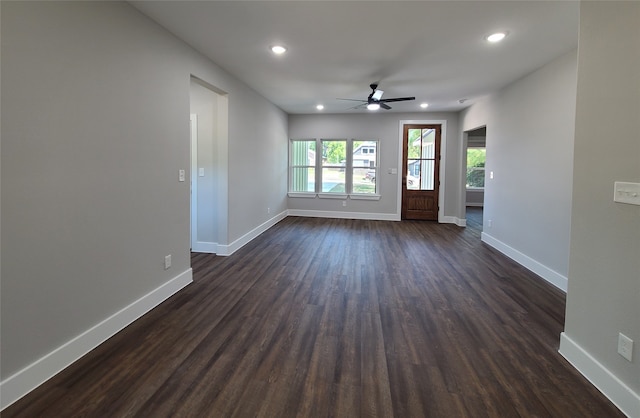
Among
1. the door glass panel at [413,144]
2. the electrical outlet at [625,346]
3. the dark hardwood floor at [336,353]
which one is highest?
the door glass panel at [413,144]

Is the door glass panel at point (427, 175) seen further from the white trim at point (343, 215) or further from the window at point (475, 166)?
the window at point (475, 166)

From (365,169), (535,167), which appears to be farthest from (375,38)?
(365,169)

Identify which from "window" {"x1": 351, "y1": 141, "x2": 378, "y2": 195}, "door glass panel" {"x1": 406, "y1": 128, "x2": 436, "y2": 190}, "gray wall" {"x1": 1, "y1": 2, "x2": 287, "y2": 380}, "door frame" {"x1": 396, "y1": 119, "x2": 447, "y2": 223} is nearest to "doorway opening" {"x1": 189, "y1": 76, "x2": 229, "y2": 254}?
"gray wall" {"x1": 1, "y1": 2, "x2": 287, "y2": 380}

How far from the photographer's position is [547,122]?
3.70 meters

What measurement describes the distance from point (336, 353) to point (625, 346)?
5.46ft

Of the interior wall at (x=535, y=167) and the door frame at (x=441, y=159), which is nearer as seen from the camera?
the interior wall at (x=535, y=167)

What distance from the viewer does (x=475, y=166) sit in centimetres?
1034

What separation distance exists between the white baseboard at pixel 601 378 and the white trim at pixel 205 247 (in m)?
4.17

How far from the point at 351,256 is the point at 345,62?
8.77 ft

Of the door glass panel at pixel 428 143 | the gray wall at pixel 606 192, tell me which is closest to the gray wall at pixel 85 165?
the gray wall at pixel 606 192

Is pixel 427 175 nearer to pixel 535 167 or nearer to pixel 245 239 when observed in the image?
pixel 535 167

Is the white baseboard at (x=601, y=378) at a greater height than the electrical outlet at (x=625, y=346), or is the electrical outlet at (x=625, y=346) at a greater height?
the electrical outlet at (x=625, y=346)

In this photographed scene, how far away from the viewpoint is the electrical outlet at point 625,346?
63.1 inches

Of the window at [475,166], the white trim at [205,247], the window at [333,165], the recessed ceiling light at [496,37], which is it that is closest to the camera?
the recessed ceiling light at [496,37]
